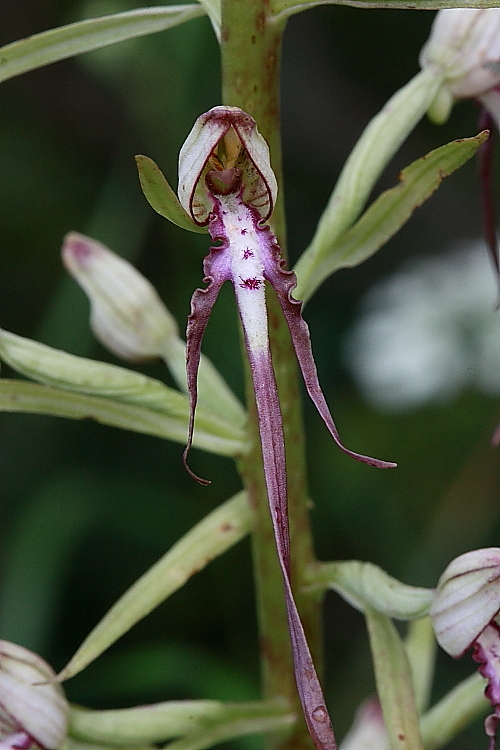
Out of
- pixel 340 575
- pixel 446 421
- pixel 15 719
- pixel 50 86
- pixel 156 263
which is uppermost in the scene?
pixel 50 86

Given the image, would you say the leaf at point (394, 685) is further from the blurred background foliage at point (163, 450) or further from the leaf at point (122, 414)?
the blurred background foliage at point (163, 450)

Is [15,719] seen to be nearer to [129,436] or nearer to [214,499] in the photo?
[214,499]

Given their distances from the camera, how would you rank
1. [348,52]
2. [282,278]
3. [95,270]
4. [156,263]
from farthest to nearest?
[348,52], [156,263], [95,270], [282,278]

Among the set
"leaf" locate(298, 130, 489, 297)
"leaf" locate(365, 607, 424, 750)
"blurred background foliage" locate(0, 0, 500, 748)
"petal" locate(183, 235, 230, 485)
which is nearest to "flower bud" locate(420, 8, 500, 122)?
"leaf" locate(298, 130, 489, 297)

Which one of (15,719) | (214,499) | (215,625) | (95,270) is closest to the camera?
(15,719)

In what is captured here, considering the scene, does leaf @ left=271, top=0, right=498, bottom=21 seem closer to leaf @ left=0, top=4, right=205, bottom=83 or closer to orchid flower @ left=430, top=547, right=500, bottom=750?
leaf @ left=0, top=4, right=205, bottom=83

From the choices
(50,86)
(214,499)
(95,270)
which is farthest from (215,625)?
(50,86)

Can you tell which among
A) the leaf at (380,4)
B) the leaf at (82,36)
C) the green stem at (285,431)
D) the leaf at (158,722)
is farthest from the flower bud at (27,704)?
the leaf at (380,4)
